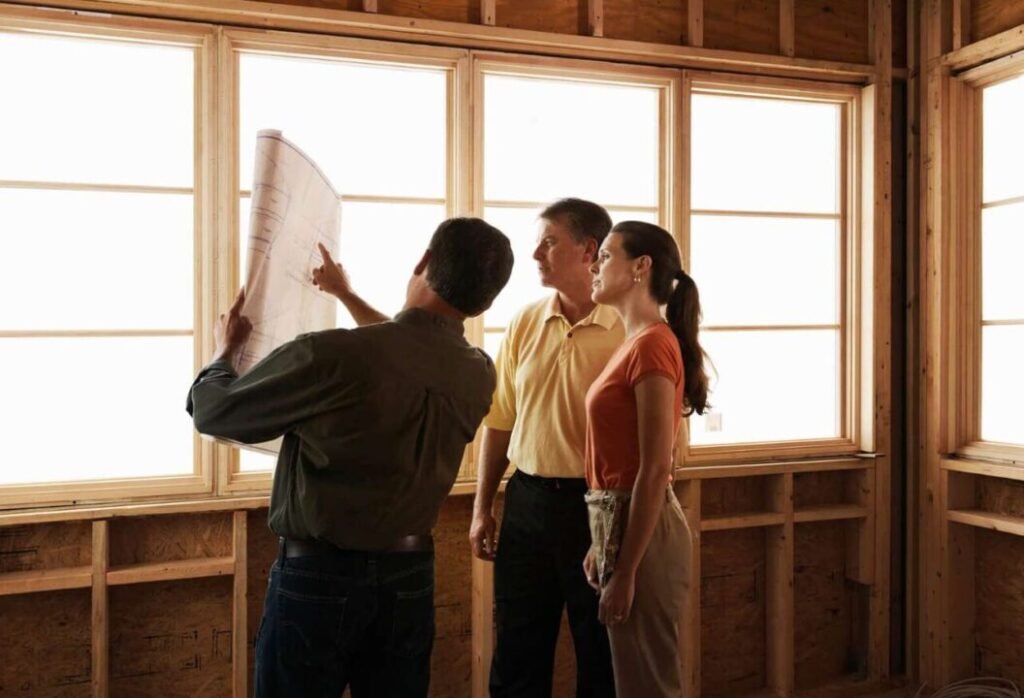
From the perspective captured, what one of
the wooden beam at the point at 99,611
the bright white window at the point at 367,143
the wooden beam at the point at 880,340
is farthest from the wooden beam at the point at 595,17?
the wooden beam at the point at 99,611

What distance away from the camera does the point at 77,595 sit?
2.67 metres

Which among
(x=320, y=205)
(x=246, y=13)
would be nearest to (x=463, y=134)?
(x=246, y=13)

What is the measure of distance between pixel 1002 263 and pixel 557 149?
1.81 metres

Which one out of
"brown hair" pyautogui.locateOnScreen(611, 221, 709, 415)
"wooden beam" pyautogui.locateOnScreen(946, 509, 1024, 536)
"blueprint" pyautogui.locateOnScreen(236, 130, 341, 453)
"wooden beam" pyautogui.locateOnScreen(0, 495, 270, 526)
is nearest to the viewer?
"blueprint" pyautogui.locateOnScreen(236, 130, 341, 453)

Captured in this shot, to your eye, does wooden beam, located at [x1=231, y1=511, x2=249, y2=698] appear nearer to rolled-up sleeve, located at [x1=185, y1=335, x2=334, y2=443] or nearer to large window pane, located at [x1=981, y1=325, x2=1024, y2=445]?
rolled-up sleeve, located at [x1=185, y1=335, x2=334, y2=443]

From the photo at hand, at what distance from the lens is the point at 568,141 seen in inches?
125

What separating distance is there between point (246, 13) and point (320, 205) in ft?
4.04

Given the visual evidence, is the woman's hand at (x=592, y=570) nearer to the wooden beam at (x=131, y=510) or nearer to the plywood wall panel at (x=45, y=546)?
the wooden beam at (x=131, y=510)

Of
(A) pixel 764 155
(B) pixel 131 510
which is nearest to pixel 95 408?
(B) pixel 131 510

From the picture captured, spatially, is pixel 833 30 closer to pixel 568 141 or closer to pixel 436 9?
pixel 568 141

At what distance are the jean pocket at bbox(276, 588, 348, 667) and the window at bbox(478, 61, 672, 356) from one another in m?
1.57

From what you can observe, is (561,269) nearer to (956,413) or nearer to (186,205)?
(186,205)

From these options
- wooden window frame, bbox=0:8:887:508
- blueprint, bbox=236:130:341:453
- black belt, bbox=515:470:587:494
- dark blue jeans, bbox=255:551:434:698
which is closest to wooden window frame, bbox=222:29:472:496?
wooden window frame, bbox=0:8:887:508

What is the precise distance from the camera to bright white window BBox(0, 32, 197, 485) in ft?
8.50
